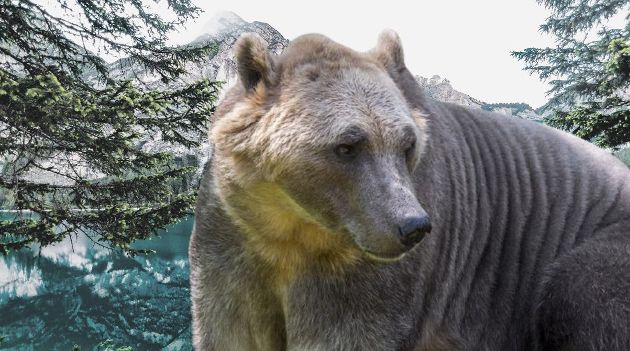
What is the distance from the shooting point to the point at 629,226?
120 inches

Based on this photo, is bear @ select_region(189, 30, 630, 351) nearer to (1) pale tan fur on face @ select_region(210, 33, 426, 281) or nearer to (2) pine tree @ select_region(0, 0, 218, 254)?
(1) pale tan fur on face @ select_region(210, 33, 426, 281)

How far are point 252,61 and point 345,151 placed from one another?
2.02 ft

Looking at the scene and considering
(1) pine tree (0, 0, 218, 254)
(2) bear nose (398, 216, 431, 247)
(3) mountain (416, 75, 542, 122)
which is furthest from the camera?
(3) mountain (416, 75, 542, 122)

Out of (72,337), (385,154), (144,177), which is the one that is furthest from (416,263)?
(72,337)

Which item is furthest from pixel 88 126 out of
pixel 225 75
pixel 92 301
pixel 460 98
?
pixel 460 98

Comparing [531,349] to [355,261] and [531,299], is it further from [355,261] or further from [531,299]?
[355,261]

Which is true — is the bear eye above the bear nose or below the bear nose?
above

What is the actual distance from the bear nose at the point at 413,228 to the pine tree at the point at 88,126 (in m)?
6.73

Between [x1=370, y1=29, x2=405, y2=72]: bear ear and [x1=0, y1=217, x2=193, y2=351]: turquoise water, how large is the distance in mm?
18731

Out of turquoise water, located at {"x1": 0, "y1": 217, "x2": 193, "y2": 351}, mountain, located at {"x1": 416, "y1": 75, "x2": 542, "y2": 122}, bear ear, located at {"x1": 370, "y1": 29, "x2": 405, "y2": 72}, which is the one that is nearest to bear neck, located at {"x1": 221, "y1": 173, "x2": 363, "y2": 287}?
bear ear, located at {"x1": 370, "y1": 29, "x2": 405, "y2": 72}

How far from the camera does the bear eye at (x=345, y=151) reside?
2158 millimetres

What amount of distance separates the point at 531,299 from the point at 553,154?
32.5 inches

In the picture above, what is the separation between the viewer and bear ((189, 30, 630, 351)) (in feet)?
7.18

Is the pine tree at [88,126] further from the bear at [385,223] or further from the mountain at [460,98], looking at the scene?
the mountain at [460,98]
